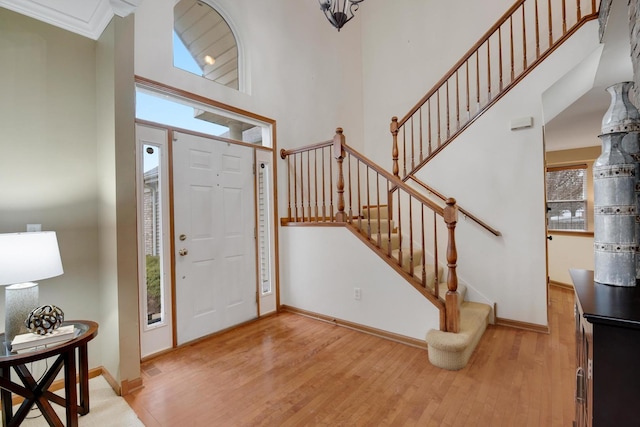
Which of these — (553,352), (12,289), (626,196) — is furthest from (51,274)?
(553,352)

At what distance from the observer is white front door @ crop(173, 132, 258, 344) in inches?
111

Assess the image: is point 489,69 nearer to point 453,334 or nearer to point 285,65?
point 285,65

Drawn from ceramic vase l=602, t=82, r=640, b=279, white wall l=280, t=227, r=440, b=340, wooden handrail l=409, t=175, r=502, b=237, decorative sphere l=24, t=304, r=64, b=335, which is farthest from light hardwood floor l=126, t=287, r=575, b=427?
ceramic vase l=602, t=82, r=640, b=279

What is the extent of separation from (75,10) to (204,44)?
4.39ft

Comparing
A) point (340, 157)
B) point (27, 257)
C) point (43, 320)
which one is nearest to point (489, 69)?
point (340, 157)

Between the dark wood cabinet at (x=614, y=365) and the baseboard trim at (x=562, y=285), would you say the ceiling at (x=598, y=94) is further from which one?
the baseboard trim at (x=562, y=285)

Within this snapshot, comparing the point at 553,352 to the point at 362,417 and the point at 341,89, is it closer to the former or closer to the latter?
the point at 362,417

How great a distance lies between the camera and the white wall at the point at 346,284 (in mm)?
2740

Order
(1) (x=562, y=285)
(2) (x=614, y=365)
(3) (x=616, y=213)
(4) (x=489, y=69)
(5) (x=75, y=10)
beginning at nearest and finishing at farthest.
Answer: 1. (2) (x=614, y=365)
2. (3) (x=616, y=213)
3. (5) (x=75, y=10)
4. (4) (x=489, y=69)
5. (1) (x=562, y=285)

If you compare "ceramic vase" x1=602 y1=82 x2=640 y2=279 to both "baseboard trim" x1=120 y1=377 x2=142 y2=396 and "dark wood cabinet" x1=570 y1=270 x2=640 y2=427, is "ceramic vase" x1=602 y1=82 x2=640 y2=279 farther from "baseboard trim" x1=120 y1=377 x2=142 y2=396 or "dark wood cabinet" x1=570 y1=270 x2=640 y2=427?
"baseboard trim" x1=120 y1=377 x2=142 y2=396

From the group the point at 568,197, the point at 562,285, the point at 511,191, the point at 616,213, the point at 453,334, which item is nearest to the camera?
the point at 616,213

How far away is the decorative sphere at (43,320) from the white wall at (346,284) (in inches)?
91.6

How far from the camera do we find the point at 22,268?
1.56m

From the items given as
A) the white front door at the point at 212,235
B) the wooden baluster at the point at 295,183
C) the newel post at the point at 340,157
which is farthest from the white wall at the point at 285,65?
the newel post at the point at 340,157
